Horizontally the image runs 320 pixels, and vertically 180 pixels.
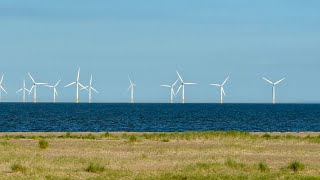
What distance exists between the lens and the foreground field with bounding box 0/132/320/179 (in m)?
35.8

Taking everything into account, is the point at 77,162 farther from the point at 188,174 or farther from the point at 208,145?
the point at 208,145

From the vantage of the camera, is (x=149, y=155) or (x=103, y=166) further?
(x=149, y=155)

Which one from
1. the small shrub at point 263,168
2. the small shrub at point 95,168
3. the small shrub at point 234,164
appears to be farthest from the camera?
the small shrub at point 234,164

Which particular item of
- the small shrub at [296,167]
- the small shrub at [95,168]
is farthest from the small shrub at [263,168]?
the small shrub at [95,168]

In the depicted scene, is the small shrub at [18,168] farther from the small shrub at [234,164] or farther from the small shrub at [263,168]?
the small shrub at [263,168]

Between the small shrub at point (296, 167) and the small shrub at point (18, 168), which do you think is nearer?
the small shrub at point (18, 168)

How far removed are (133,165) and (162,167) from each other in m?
1.68

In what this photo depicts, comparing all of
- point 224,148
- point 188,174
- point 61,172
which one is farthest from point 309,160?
point 61,172

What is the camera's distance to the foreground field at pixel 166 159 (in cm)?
3578

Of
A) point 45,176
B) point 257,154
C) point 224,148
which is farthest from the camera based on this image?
point 224,148

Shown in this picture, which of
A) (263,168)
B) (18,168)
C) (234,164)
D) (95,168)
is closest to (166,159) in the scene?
(234,164)

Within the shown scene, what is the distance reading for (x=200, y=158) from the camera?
44812mm

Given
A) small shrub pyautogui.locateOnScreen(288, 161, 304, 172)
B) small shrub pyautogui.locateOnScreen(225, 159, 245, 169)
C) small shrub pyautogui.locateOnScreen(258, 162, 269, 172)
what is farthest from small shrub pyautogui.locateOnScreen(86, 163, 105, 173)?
small shrub pyautogui.locateOnScreen(288, 161, 304, 172)

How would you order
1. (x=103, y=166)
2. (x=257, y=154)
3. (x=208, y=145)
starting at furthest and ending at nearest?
1. (x=208, y=145)
2. (x=257, y=154)
3. (x=103, y=166)
